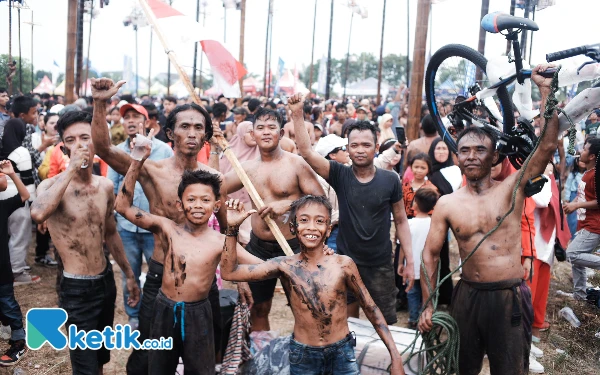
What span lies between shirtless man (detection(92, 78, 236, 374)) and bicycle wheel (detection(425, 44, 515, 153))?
6.86 feet

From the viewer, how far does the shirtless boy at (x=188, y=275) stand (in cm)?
329

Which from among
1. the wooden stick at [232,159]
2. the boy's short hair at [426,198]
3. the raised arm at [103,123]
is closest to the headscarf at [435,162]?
the boy's short hair at [426,198]

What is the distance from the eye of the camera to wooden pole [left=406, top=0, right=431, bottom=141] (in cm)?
822

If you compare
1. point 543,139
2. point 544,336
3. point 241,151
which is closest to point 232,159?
point 543,139

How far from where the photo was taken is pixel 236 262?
10.2ft

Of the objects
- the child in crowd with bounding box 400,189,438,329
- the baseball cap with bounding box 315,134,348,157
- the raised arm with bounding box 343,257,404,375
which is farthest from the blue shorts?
the baseball cap with bounding box 315,134,348,157

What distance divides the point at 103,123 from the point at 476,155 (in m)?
2.53

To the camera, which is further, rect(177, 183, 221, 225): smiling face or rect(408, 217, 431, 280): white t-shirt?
rect(408, 217, 431, 280): white t-shirt

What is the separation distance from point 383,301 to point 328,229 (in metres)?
1.39

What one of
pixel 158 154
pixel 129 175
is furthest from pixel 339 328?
pixel 158 154

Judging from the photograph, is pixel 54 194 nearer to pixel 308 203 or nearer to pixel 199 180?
pixel 199 180

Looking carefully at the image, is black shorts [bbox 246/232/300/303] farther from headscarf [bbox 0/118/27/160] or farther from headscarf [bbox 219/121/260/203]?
headscarf [bbox 0/118/27/160]

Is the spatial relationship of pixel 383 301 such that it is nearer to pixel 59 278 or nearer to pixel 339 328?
pixel 339 328

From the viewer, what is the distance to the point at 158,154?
521 cm
